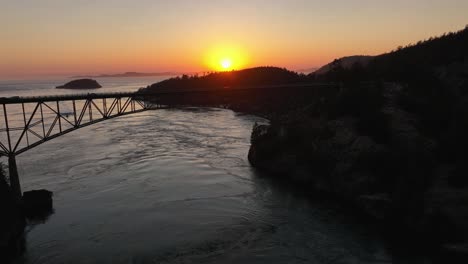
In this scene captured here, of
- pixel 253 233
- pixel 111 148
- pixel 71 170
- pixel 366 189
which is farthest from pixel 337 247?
pixel 111 148

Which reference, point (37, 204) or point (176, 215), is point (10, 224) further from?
point (176, 215)

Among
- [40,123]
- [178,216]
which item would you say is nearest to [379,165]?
[178,216]

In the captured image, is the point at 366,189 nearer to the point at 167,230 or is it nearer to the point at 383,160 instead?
the point at 383,160

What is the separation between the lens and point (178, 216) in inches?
1182

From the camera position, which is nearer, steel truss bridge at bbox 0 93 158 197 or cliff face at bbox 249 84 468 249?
cliff face at bbox 249 84 468 249

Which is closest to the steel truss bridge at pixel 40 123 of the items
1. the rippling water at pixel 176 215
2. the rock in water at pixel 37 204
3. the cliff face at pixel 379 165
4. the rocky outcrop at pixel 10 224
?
the rock in water at pixel 37 204

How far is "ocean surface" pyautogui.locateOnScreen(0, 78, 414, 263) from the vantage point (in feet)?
78.2

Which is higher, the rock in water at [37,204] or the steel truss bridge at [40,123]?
the steel truss bridge at [40,123]

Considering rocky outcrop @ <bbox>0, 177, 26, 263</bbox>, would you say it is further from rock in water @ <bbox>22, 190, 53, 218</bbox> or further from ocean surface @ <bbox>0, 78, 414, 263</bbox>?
rock in water @ <bbox>22, 190, 53, 218</bbox>

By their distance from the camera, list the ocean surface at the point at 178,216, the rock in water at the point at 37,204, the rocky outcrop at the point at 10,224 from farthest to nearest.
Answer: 1. the rock in water at the point at 37,204
2. the rocky outcrop at the point at 10,224
3. the ocean surface at the point at 178,216

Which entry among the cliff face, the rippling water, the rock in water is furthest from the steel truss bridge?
the cliff face

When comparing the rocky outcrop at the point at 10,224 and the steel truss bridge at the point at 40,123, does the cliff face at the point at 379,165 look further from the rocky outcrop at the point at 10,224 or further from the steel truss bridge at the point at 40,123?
the rocky outcrop at the point at 10,224

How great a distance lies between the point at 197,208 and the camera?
104ft

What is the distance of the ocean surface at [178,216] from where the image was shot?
2384 cm
